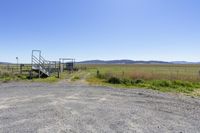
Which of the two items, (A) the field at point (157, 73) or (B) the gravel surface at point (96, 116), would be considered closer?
(B) the gravel surface at point (96, 116)

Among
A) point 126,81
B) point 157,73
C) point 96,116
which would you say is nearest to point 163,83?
point 126,81

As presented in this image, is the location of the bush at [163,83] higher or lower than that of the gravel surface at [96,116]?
higher

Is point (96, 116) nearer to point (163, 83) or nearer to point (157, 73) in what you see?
point (163, 83)

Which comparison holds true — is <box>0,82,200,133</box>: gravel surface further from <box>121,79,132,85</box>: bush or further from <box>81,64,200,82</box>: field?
<box>81,64,200,82</box>: field

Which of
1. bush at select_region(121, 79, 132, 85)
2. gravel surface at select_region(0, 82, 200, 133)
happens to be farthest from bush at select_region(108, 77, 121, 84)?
gravel surface at select_region(0, 82, 200, 133)

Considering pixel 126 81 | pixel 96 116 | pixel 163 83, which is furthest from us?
pixel 126 81

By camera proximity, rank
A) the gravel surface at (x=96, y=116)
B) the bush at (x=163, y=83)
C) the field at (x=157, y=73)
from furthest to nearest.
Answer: the field at (x=157, y=73) < the bush at (x=163, y=83) < the gravel surface at (x=96, y=116)

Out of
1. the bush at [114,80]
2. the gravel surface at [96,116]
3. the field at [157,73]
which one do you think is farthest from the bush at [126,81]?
the gravel surface at [96,116]

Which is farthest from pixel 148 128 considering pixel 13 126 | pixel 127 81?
pixel 127 81

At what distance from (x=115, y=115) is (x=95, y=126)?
5.27 ft

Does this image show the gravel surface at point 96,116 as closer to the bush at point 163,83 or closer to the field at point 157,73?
the bush at point 163,83

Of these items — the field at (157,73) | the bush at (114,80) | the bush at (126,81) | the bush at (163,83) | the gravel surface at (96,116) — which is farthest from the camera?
the field at (157,73)

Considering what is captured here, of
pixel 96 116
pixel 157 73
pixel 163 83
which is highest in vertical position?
pixel 157 73

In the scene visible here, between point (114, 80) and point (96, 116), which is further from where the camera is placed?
point (114, 80)
